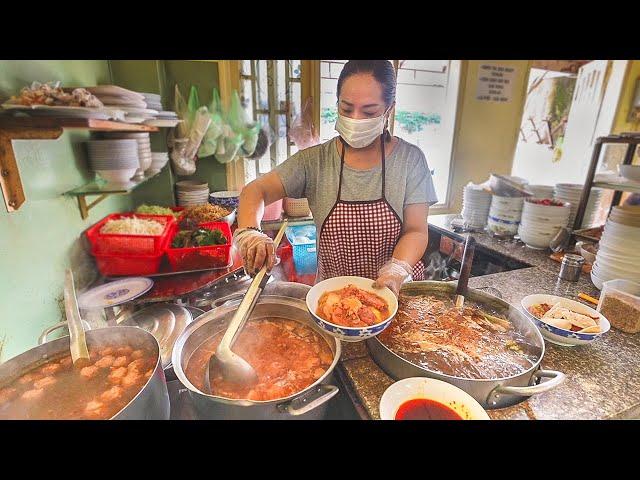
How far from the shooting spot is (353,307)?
1.20 metres

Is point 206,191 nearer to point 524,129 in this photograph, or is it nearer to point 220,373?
point 220,373

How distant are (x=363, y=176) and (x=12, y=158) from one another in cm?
161

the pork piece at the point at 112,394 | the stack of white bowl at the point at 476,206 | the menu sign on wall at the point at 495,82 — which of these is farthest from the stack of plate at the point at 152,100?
the menu sign on wall at the point at 495,82

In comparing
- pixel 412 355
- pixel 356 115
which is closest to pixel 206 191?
pixel 356 115

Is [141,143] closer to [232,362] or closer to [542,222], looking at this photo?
[232,362]

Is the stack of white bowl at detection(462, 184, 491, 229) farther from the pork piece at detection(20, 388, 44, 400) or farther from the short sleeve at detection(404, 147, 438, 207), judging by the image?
the pork piece at detection(20, 388, 44, 400)

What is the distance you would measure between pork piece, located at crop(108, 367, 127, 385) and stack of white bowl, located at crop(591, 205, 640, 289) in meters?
2.44

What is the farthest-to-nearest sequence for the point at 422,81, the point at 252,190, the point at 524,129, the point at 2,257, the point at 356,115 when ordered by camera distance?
the point at 524,129, the point at 422,81, the point at 252,190, the point at 356,115, the point at 2,257

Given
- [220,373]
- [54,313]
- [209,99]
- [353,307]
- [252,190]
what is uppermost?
[209,99]

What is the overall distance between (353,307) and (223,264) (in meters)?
1.52

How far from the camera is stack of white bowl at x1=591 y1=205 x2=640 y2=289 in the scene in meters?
1.78

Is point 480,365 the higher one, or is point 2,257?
point 2,257

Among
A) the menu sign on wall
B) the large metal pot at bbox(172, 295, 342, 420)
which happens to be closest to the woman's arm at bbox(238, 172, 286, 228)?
the large metal pot at bbox(172, 295, 342, 420)

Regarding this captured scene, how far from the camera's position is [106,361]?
3.79 feet
